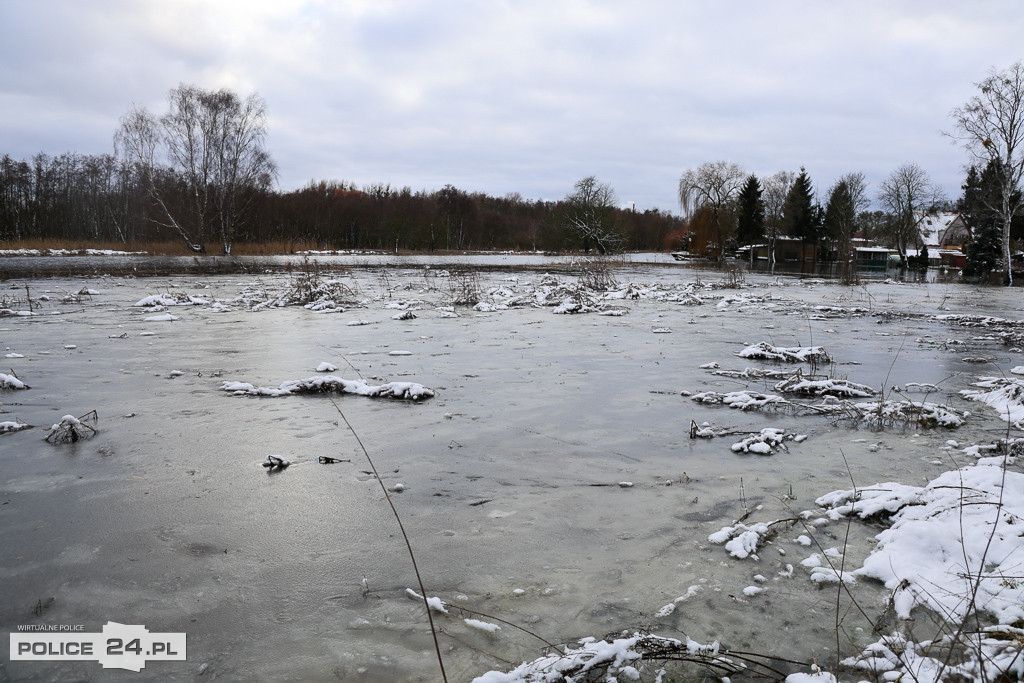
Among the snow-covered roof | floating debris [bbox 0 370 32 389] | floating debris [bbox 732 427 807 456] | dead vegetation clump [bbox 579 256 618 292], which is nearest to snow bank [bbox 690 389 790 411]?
floating debris [bbox 732 427 807 456]

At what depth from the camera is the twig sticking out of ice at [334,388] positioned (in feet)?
19.2

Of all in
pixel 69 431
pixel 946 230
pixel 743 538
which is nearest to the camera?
pixel 743 538

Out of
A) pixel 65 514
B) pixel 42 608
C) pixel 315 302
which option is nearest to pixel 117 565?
pixel 42 608

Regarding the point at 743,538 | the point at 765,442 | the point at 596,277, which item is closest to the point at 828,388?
the point at 765,442

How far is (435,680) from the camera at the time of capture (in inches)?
81.9

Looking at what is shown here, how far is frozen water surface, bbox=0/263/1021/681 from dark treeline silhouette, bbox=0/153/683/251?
127 ft

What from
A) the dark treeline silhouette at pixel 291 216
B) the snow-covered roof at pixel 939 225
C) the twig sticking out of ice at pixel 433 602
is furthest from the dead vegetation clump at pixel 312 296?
the snow-covered roof at pixel 939 225

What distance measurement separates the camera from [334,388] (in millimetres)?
6043

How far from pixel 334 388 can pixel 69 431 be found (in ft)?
7.22

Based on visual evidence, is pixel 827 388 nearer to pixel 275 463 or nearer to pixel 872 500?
pixel 872 500

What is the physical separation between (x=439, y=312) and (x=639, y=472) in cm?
970

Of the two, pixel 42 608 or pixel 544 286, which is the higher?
pixel 544 286

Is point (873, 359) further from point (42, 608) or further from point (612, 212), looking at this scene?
point (612, 212)

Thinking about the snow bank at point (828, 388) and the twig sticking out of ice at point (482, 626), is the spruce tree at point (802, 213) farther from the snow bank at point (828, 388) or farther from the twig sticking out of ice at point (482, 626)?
the twig sticking out of ice at point (482, 626)
